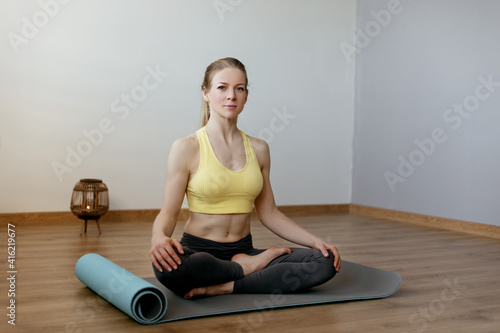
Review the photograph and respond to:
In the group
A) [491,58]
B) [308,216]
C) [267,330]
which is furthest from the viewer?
[308,216]

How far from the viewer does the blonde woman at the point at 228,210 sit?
2100 millimetres

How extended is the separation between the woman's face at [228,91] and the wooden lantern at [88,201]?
1.86 metres

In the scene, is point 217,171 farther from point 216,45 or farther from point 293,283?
point 216,45

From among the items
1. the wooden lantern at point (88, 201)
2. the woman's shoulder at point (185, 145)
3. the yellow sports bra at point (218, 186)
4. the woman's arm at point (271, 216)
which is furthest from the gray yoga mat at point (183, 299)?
the wooden lantern at point (88, 201)

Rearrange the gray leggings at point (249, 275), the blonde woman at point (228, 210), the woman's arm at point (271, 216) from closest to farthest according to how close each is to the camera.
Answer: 1. the gray leggings at point (249, 275)
2. the blonde woman at point (228, 210)
3. the woman's arm at point (271, 216)

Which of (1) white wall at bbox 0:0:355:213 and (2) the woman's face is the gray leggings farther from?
(1) white wall at bbox 0:0:355:213

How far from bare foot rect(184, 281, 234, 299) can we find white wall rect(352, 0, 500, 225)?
2.55 m

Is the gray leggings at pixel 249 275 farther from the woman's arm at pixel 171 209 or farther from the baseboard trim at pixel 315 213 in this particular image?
the baseboard trim at pixel 315 213

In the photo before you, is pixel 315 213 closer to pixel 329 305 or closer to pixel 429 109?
pixel 429 109

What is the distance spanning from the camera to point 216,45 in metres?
4.70

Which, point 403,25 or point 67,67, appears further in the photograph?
point 403,25

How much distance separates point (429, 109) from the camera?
178 inches

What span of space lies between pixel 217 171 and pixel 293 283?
495mm

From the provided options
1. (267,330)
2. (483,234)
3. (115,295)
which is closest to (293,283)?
(267,330)
